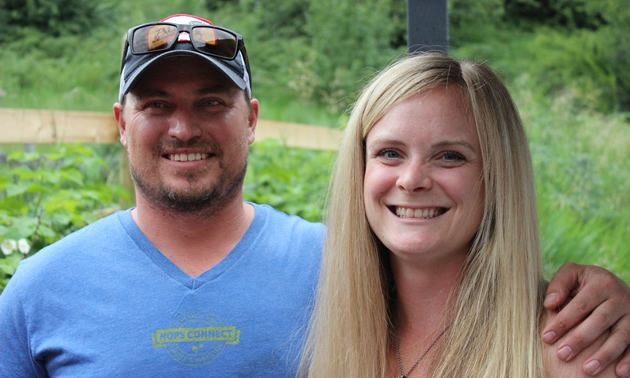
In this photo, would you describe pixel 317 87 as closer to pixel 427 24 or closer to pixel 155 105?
pixel 427 24

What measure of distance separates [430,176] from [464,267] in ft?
1.13

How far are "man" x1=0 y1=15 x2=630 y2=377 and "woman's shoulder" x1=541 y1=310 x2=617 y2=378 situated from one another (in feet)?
0.68

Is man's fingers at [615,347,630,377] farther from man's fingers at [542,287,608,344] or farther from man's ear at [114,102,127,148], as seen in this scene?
man's ear at [114,102,127,148]

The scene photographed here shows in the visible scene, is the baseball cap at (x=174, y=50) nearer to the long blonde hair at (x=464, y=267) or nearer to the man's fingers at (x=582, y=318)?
the long blonde hair at (x=464, y=267)

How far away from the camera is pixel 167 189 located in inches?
86.3

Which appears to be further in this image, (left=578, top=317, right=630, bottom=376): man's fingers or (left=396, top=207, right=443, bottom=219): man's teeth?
(left=396, top=207, right=443, bottom=219): man's teeth

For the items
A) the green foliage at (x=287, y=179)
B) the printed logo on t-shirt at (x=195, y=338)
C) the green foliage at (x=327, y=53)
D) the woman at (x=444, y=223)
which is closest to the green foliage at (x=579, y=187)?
the green foliage at (x=287, y=179)

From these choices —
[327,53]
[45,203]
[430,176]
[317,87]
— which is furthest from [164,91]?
[327,53]

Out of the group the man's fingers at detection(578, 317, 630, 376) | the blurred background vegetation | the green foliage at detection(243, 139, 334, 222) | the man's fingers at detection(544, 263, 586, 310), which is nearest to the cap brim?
the blurred background vegetation

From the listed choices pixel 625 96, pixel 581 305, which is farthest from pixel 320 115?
pixel 625 96

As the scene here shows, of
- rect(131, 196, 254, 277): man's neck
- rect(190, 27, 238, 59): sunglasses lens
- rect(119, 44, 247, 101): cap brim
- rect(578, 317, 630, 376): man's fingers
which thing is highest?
rect(190, 27, 238, 59): sunglasses lens

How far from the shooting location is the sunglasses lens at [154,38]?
2208 millimetres

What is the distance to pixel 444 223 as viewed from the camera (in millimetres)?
1839

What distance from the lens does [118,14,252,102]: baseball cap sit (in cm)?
218
